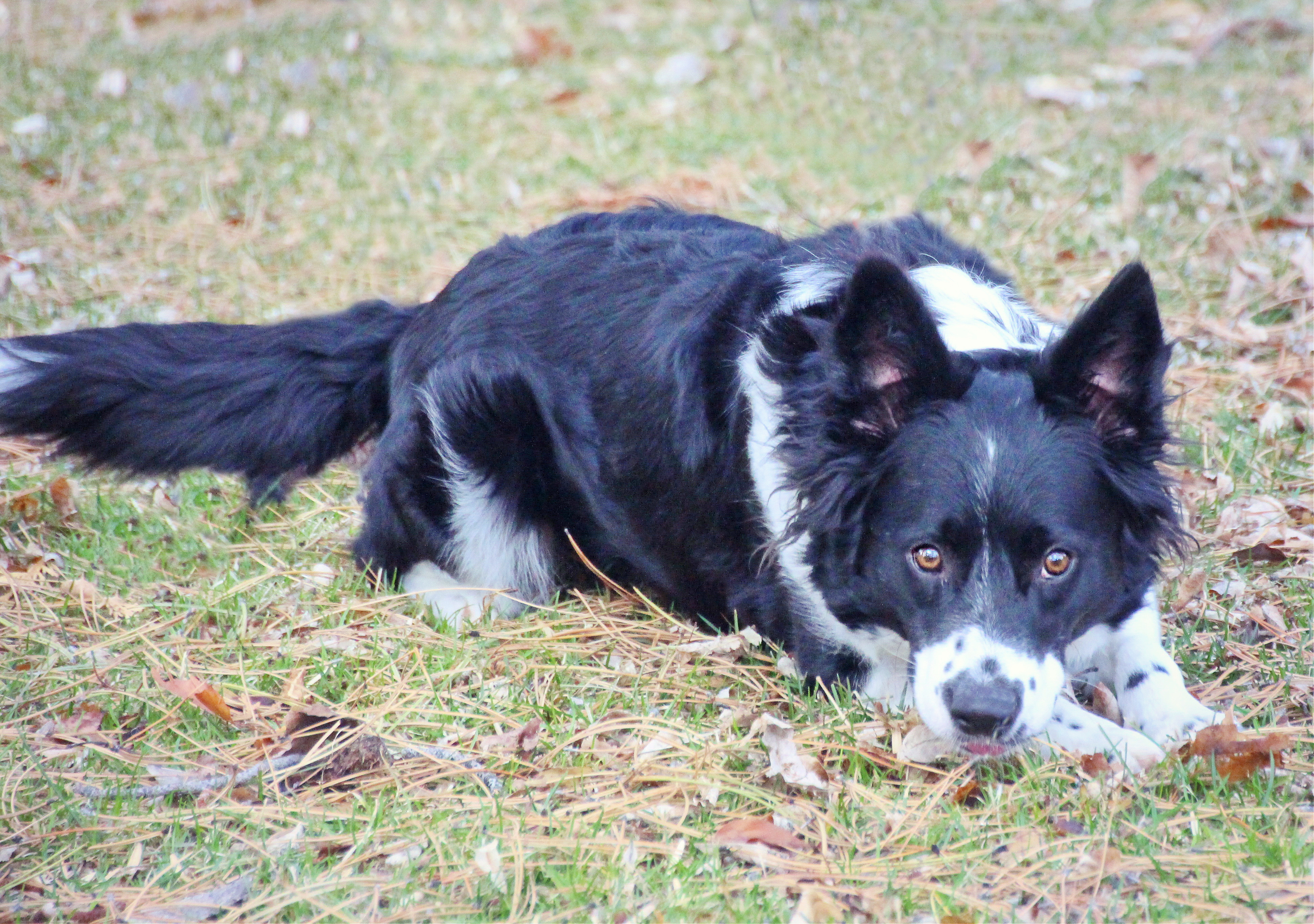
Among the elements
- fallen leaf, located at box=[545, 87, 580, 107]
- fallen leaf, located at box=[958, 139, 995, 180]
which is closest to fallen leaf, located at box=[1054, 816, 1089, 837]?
fallen leaf, located at box=[958, 139, 995, 180]

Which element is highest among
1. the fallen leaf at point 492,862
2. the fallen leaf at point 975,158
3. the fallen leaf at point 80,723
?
the fallen leaf at point 975,158

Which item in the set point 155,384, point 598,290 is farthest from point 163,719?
point 598,290

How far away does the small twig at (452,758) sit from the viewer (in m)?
2.99

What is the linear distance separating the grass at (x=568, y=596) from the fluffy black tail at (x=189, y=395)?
41 centimetres

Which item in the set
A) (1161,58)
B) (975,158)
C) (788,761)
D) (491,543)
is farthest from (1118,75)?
(788,761)

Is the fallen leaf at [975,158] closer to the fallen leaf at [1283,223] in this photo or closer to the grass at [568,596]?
the grass at [568,596]

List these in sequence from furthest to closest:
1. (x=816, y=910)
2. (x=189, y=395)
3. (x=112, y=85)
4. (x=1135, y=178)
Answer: (x=112, y=85), (x=1135, y=178), (x=189, y=395), (x=816, y=910)

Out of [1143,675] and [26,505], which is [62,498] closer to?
[26,505]

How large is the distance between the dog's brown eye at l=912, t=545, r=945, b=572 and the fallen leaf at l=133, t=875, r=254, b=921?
5.50 ft

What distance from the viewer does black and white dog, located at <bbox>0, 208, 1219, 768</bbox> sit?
9.42 feet

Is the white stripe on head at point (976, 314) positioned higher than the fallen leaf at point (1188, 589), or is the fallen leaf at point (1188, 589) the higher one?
the white stripe on head at point (976, 314)

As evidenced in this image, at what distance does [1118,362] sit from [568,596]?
1.98m

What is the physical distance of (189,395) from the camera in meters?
3.99

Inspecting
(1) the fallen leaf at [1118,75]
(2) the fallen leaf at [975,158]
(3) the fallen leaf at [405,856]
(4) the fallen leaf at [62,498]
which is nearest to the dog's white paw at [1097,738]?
(3) the fallen leaf at [405,856]
